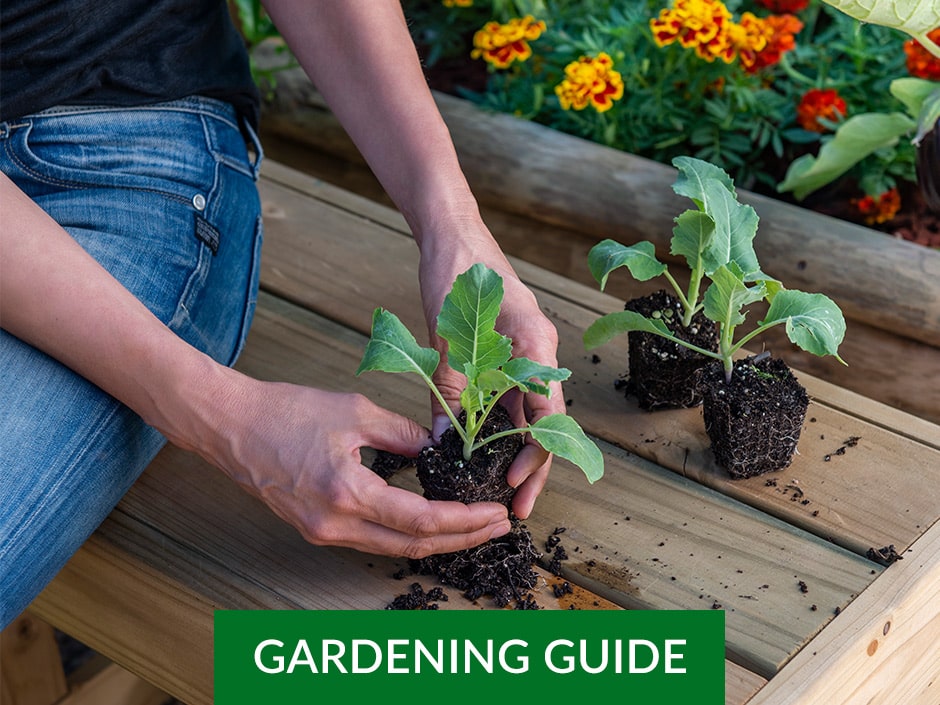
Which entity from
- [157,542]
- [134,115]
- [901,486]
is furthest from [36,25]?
[901,486]

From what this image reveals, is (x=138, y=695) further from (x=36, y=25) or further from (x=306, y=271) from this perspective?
(x=36, y=25)

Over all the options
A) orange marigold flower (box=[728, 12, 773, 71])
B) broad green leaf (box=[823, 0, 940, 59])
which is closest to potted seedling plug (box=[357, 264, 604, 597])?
broad green leaf (box=[823, 0, 940, 59])

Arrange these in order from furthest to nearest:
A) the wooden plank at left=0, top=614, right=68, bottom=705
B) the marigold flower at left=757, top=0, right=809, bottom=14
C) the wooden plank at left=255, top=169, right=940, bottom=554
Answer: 1. the marigold flower at left=757, top=0, right=809, bottom=14
2. the wooden plank at left=0, top=614, right=68, bottom=705
3. the wooden plank at left=255, top=169, right=940, bottom=554

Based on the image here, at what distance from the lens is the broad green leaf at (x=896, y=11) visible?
4.66 feet

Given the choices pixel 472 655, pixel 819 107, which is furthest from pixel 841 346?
pixel 472 655

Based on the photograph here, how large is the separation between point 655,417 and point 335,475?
0.49 meters

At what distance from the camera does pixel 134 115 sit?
140cm

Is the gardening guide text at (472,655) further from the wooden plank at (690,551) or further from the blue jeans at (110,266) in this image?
the blue jeans at (110,266)

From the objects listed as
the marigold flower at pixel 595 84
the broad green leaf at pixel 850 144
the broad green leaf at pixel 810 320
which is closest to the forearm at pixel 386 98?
the broad green leaf at pixel 810 320

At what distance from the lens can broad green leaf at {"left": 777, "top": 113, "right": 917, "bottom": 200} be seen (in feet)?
6.41

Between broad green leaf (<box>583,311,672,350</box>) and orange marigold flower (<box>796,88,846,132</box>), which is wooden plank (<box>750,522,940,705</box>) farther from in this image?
orange marigold flower (<box>796,88,846,132</box>)

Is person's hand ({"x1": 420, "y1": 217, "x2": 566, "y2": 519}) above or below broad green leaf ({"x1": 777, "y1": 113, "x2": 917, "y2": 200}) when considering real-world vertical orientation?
above

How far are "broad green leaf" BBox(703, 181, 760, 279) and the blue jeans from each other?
1.98ft

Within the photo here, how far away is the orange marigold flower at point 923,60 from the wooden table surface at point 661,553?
0.99 m
